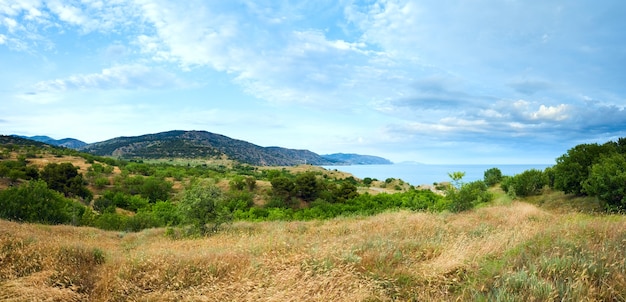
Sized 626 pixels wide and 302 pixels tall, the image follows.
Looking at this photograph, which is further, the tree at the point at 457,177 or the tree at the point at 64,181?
the tree at the point at 64,181

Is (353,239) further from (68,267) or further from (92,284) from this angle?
(68,267)

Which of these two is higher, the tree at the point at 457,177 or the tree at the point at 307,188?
the tree at the point at 457,177

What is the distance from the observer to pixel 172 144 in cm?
17738

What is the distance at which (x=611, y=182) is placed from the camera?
81.5ft

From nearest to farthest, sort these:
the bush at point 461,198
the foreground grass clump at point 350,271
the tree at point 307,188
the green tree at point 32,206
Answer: the foreground grass clump at point 350,271, the bush at point 461,198, the green tree at point 32,206, the tree at point 307,188

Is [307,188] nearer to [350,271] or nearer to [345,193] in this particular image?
[345,193]

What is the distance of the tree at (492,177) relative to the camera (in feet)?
196

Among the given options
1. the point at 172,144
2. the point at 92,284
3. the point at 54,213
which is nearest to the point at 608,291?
the point at 92,284

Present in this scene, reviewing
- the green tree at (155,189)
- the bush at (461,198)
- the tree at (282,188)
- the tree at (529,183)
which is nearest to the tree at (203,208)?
the bush at (461,198)

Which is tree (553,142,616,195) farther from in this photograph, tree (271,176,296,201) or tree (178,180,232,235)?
tree (271,176,296,201)

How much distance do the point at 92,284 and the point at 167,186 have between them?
62.7 meters

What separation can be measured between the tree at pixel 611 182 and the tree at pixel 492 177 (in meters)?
33.2

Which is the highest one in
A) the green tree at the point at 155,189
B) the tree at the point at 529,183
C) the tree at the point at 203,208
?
the tree at the point at 529,183

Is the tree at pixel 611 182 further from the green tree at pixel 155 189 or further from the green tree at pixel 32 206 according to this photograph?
the green tree at pixel 155 189
